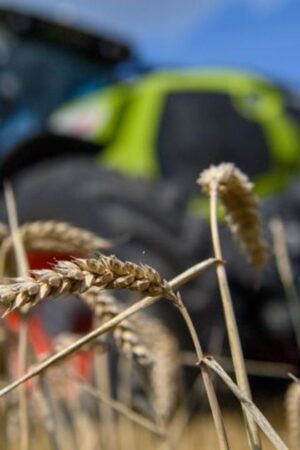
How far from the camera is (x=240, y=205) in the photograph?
2.26ft

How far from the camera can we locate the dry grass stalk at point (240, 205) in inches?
26.1

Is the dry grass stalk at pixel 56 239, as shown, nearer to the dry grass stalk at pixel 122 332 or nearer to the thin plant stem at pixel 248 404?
the dry grass stalk at pixel 122 332

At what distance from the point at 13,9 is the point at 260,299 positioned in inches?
54.0

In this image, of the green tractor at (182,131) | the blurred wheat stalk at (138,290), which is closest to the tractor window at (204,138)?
the green tractor at (182,131)

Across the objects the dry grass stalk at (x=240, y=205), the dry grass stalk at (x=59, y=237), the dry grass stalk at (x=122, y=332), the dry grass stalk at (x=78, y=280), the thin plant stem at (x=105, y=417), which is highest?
the thin plant stem at (x=105, y=417)

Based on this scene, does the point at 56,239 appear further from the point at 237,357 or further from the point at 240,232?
the point at 237,357

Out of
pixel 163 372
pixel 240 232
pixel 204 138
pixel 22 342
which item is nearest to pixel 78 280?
pixel 240 232

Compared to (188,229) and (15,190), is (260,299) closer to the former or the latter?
(188,229)

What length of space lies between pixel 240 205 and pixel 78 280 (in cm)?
24

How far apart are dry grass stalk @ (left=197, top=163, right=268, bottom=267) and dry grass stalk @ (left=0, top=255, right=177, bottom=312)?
0.16m

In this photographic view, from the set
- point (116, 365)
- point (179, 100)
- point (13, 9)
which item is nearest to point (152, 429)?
point (116, 365)

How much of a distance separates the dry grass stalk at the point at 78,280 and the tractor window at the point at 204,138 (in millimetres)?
2386

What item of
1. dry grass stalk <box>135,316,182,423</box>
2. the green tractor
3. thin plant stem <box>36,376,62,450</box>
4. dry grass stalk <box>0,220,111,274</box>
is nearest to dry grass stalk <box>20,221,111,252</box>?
dry grass stalk <box>0,220,111,274</box>

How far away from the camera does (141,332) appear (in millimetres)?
1050
